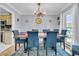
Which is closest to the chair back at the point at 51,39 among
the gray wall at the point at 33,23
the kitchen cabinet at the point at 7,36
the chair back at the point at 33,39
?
the chair back at the point at 33,39

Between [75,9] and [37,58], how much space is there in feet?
16.4

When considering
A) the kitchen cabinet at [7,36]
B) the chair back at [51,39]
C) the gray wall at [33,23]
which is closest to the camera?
the chair back at [51,39]

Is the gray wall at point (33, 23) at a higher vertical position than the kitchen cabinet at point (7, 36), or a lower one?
higher

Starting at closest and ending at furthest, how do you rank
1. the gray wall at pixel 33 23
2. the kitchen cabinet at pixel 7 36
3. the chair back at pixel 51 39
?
the chair back at pixel 51 39 < the kitchen cabinet at pixel 7 36 < the gray wall at pixel 33 23

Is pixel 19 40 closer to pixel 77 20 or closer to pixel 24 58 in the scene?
pixel 77 20

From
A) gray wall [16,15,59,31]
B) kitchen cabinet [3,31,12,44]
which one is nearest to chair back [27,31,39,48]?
kitchen cabinet [3,31,12,44]

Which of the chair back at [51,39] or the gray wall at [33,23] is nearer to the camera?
the chair back at [51,39]

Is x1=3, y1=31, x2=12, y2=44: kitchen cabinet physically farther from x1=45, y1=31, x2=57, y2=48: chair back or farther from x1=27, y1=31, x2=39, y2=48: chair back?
x1=45, y1=31, x2=57, y2=48: chair back

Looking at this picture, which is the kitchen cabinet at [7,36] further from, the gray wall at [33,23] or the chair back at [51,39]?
the chair back at [51,39]

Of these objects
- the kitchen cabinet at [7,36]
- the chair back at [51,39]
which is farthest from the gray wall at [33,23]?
the chair back at [51,39]

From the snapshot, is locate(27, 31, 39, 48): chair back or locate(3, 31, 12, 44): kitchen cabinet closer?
locate(27, 31, 39, 48): chair back

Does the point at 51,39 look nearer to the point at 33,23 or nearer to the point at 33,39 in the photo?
the point at 33,39

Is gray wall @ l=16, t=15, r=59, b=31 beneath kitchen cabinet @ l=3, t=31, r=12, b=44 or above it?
above

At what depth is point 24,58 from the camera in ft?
3.75
